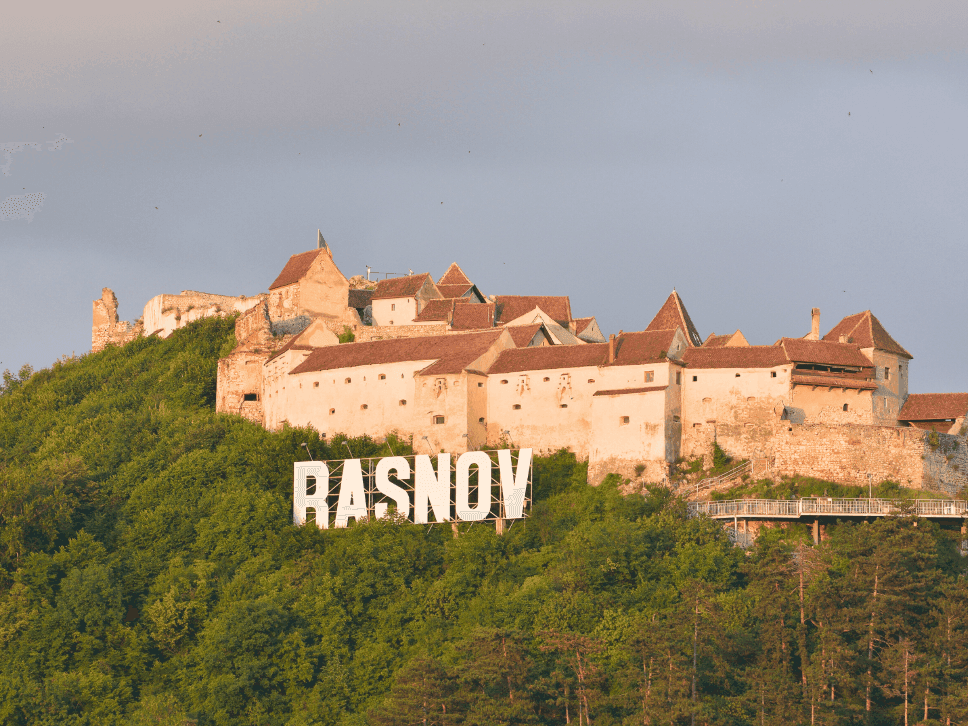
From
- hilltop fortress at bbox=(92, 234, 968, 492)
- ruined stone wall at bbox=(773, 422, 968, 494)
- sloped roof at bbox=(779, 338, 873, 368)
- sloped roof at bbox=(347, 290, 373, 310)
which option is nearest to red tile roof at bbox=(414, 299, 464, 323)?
sloped roof at bbox=(347, 290, 373, 310)

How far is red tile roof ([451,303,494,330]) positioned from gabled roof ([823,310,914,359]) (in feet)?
65.5

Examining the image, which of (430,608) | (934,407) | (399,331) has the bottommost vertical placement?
(430,608)

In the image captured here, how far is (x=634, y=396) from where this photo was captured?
70812 mm

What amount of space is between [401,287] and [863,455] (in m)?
36.8

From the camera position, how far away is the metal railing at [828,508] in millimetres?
63875

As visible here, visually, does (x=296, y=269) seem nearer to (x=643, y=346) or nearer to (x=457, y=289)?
(x=457, y=289)

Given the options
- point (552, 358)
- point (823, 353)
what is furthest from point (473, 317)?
point (823, 353)

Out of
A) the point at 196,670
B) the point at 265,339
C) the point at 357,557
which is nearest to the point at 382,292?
the point at 265,339

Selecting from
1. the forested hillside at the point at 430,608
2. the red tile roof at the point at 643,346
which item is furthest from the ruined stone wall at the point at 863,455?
the red tile roof at the point at 643,346

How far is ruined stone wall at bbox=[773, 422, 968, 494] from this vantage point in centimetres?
6762

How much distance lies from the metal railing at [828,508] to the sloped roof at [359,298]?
35605 mm

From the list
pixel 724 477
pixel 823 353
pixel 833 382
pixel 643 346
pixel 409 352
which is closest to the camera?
pixel 724 477

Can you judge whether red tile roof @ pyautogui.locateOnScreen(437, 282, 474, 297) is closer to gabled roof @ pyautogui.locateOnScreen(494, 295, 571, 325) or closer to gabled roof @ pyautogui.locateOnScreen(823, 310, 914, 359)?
gabled roof @ pyautogui.locateOnScreen(494, 295, 571, 325)

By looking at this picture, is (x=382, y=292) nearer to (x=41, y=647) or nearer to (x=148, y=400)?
(x=148, y=400)
